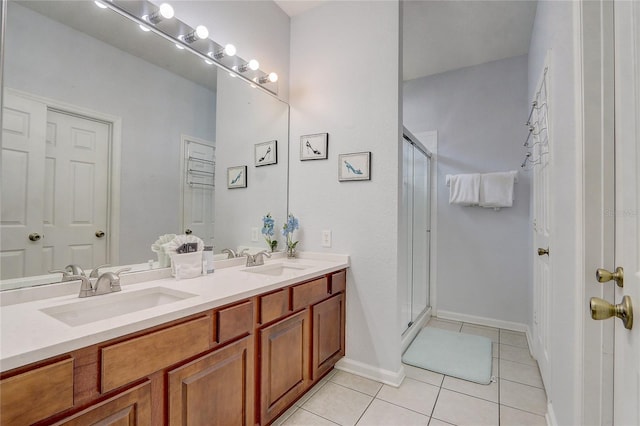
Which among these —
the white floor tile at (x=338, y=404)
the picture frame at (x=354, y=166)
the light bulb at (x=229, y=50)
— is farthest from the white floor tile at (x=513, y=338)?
the light bulb at (x=229, y=50)

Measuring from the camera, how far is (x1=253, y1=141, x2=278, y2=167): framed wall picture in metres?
2.30

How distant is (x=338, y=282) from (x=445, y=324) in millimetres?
1734

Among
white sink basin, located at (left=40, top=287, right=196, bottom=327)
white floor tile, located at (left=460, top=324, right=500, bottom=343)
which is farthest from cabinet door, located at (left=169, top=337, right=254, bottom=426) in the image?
white floor tile, located at (left=460, top=324, right=500, bottom=343)

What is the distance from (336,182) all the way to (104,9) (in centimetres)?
162

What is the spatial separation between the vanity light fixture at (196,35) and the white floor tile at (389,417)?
2.40 m

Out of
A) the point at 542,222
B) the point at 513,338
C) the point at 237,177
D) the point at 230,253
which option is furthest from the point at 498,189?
the point at 230,253

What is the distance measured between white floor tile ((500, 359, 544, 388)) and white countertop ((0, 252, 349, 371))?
1693mm

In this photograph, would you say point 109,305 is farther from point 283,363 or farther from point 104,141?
point 283,363

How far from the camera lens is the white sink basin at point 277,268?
1.96m

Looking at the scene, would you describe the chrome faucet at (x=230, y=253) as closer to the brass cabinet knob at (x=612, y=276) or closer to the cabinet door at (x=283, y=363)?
the cabinet door at (x=283, y=363)

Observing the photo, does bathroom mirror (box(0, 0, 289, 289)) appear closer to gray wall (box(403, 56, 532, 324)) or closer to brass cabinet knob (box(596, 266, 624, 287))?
brass cabinet knob (box(596, 266, 624, 287))

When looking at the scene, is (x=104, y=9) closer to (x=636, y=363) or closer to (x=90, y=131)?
(x=90, y=131)

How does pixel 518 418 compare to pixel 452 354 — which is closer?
pixel 518 418

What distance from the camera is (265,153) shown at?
2.35 m
